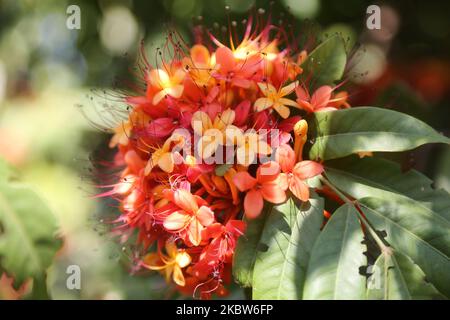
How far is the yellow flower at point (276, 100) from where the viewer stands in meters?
1.14

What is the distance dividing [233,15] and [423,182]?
1098mm

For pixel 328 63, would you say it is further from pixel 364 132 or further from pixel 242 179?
pixel 242 179

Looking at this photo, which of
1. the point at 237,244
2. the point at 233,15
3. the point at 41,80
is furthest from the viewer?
the point at 41,80

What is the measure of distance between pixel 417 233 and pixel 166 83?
0.58 metres

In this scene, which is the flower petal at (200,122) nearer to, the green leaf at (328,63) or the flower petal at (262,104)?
the flower petal at (262,104)

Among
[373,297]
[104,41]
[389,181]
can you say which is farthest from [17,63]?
[373,297]

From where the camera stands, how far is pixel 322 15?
2230 mm

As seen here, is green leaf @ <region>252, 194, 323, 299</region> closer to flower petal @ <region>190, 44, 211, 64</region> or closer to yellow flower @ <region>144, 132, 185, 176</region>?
yellow flower @ <region>144, 132, 185, 176</region>

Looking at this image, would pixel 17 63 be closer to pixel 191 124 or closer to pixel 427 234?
pixel 191 124

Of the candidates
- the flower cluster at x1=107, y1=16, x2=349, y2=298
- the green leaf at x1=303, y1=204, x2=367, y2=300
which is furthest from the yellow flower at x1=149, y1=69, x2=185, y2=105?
the green leaf at x1=303, y1=204, x2=367, y2=300

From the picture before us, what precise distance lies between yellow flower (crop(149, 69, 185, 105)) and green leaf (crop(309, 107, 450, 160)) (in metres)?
0.28

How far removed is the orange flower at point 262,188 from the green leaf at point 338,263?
4.2 inches

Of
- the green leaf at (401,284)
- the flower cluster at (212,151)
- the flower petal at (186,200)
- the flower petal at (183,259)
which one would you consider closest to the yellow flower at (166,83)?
the flower cluster at (212,151)

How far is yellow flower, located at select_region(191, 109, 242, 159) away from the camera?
42.8 inches
